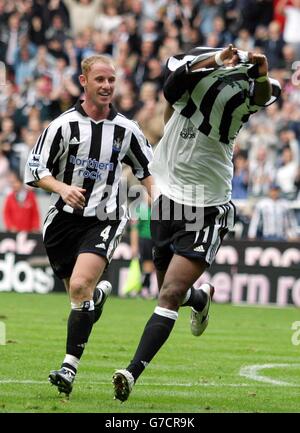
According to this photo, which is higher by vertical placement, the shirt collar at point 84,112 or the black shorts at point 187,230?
the shirt collar at point 84,112

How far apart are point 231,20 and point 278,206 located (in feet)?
18.8

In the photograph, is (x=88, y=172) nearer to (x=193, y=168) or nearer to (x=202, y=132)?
(x=193, y=168)

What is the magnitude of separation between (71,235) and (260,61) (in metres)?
2.10

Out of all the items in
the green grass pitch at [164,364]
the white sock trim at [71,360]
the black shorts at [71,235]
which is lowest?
the green grass pitch at [164,364]

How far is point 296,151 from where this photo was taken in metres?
20.8

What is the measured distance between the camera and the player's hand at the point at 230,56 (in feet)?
24.3

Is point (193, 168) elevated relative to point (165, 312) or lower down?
elevated

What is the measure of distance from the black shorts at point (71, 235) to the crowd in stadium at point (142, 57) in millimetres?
11323

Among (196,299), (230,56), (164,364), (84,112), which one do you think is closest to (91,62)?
(84,112)

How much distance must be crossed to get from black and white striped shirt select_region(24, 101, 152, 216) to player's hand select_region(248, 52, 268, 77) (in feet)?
4.94

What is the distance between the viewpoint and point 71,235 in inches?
343

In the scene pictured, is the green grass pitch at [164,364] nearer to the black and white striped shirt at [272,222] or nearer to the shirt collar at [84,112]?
the shirt collar at [84,112]

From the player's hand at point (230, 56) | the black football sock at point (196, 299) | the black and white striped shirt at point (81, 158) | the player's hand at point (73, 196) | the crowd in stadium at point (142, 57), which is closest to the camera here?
the player's hand at point (230, 56)

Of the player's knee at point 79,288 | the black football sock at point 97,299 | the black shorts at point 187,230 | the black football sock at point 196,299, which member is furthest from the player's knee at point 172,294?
the black football sock at point 97,299
